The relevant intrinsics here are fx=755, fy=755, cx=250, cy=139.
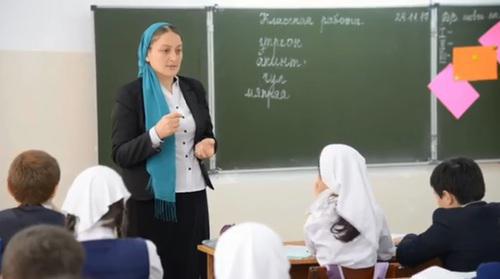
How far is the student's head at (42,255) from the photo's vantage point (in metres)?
1.74

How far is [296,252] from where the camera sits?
141 inches

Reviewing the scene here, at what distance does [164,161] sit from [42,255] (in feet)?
5.57

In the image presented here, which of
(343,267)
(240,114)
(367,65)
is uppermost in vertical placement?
(367,65)

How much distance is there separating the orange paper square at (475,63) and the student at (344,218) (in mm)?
2834

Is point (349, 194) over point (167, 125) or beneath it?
beneath

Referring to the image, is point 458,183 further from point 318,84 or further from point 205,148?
point 318,84

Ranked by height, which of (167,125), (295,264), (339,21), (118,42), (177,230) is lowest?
(295,264)

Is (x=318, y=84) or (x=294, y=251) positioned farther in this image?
(x=318, y=84)

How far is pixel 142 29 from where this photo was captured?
5.32m

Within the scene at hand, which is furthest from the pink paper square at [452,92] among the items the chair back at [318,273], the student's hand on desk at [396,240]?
the chair back at [318,273]

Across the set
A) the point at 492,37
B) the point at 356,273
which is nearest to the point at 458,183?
the point at 356,273

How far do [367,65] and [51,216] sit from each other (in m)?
3.33

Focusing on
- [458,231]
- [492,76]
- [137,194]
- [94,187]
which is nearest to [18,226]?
[94,187]

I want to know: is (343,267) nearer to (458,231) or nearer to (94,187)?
(458,231)
